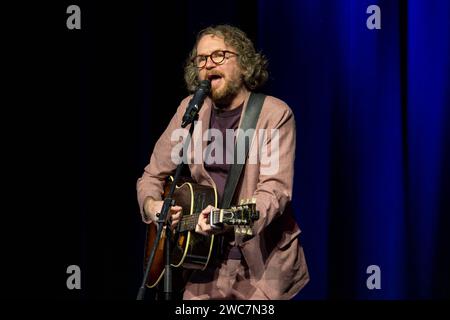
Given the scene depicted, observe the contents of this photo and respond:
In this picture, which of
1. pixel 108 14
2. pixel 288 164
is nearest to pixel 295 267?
pixel 288 164

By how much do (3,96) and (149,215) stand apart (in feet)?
4.61

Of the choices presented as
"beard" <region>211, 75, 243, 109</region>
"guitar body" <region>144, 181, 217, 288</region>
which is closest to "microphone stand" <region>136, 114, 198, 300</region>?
"guitar body" <region>144, 181, 217, 288</region>

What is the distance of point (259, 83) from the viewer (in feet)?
11.3

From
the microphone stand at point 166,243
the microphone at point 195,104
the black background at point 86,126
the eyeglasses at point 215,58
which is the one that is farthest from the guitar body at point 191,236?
the black background at point 86,126

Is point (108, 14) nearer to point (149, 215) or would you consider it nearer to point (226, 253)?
point (149, 215)

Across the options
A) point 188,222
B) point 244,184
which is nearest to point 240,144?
point 244,184

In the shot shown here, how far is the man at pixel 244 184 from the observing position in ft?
9.82

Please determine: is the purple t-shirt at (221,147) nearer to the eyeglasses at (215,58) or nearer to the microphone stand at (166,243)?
the eyeglasses at (215,58)

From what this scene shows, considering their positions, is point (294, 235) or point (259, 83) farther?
point (259, 83)

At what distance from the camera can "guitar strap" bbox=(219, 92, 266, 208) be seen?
122 inches

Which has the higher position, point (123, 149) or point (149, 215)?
point (123, 149)

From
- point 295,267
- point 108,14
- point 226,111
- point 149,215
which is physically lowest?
point 295,267

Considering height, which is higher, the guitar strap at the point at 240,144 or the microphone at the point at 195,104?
the microphone at the point at 195,104
